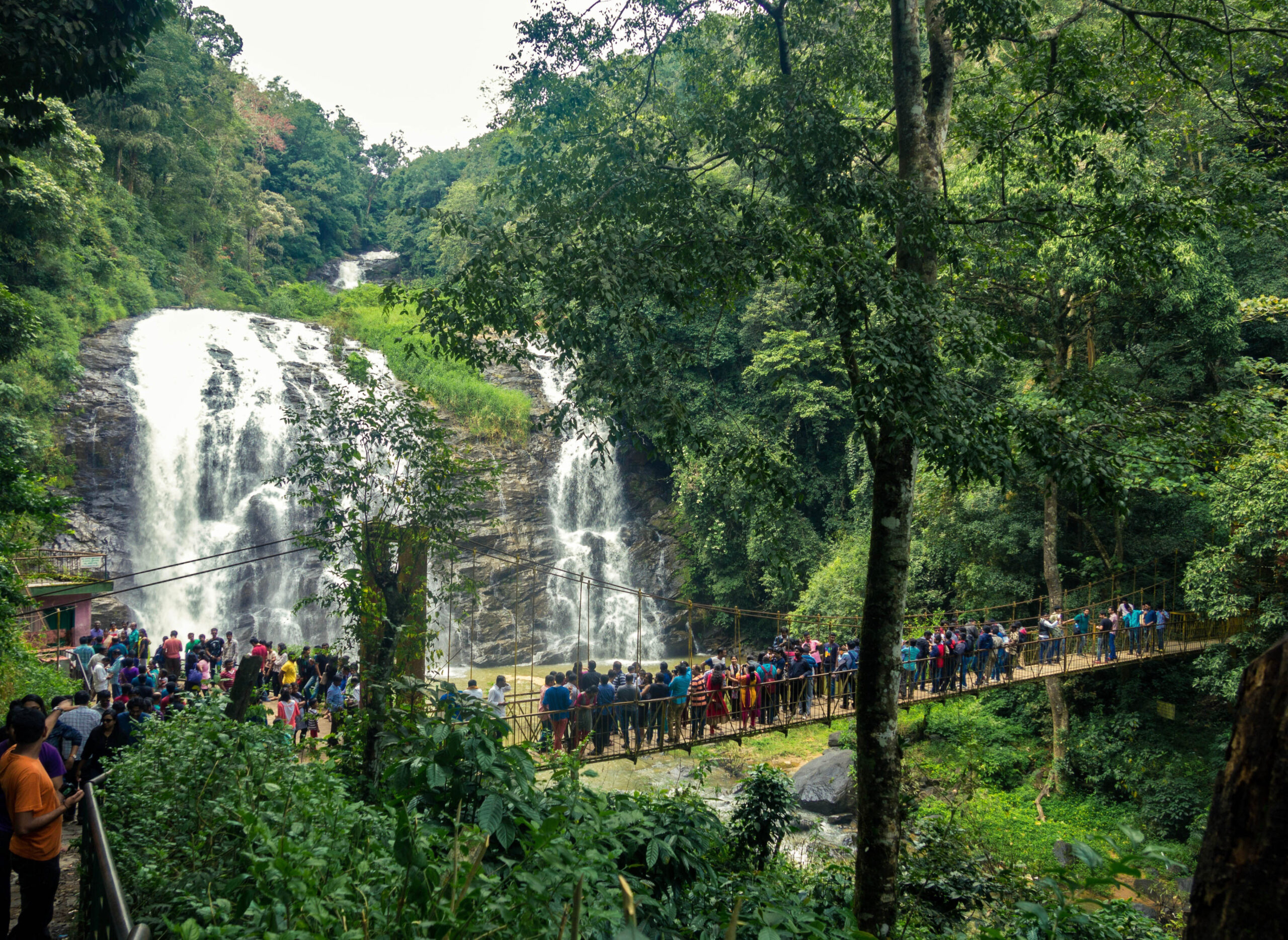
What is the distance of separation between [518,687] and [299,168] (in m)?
31.2

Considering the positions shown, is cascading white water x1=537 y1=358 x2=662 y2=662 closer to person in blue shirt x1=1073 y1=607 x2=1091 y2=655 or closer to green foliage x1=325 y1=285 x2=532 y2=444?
green foliage x1=325 y1=285 x2=532 y2=444

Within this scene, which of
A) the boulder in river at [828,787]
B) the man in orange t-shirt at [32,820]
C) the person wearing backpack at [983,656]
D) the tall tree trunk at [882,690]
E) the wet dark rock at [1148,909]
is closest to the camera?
the man in orange t-shirt at [32,820]

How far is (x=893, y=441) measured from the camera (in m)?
4.56

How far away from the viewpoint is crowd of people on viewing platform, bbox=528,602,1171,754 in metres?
Result: 9.10

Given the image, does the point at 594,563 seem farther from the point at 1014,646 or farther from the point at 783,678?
the point at 1014,646

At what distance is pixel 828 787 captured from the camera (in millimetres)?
13180

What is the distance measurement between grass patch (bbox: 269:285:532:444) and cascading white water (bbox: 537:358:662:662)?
1.58 metres

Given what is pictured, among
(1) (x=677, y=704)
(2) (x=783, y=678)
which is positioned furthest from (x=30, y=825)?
(2) (x=783, y=678)

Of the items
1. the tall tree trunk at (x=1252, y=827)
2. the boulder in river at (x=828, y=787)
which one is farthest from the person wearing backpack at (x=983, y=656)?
the tall tree trunk at (x=1252, y=827)

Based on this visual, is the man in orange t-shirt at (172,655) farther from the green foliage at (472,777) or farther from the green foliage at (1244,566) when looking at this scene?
the green foliage at (1244,566)

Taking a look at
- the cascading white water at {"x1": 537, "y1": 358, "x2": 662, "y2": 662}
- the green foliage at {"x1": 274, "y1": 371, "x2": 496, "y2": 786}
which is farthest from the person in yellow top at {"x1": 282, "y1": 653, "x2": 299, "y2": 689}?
the cascading white water at {"x1": 537, "y1": 358, "x2": 662, "y2": 662}

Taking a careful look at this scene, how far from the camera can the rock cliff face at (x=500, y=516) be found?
1684 cm

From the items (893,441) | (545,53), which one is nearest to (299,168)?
(545,53)

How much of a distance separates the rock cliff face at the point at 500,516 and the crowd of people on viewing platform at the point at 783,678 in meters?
5.38
